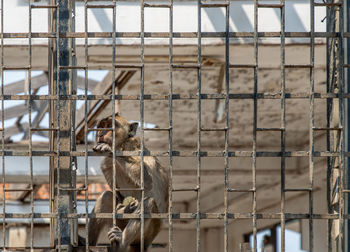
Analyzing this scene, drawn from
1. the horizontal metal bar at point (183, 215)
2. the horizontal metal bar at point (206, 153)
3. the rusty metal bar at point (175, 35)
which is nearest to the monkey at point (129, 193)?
the horizontal metal bar at point (206, 153)

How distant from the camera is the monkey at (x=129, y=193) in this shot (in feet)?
31.4

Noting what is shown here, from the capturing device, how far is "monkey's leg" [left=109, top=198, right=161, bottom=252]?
9.14m

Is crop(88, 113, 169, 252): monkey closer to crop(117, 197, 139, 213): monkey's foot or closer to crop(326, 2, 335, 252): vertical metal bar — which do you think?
crop(117, 197, 139, 213): monkey's foot

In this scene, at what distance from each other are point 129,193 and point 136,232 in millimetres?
1119

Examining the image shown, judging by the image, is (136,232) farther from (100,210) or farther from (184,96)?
(184,96)

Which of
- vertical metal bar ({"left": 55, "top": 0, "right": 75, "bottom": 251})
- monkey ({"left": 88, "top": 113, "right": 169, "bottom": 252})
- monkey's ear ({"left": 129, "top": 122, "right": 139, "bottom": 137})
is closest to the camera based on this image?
vertical metal bar ({"left": 55, "top": 0, "right": 75, "bottom": 251})

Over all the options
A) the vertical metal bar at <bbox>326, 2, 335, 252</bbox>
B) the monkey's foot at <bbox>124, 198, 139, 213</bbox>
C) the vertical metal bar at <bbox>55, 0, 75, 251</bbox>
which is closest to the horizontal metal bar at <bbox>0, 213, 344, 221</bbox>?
the vertical metal bar at <bbox>55, 0, 75, 251</bbox>

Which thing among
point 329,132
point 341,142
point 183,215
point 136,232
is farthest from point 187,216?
point 329,132

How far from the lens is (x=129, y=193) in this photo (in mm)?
10594

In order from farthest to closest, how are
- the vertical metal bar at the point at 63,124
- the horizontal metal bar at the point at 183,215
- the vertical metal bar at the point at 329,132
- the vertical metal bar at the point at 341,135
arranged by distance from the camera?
the vertical metal bar at the point at 329,132, the vertical metal bar at the point at 63,124, the vertical metal bar at the point at 341,135, the horizontal metal bar at the point at 183,215

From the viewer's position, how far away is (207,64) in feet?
42.8

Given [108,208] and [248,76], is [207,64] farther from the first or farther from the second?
[108,208]

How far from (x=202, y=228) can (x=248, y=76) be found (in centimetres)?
1174

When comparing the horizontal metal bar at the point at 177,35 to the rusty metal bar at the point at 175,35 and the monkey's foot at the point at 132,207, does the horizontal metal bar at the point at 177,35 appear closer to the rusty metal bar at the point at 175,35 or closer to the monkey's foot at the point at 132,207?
the rusty metal bar at the point at 175,35
